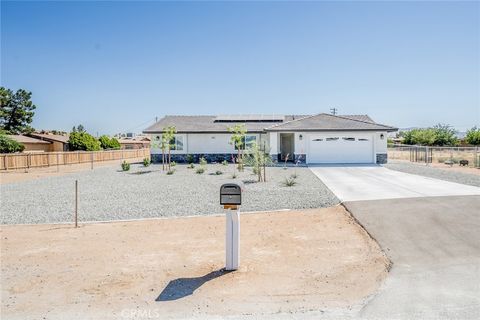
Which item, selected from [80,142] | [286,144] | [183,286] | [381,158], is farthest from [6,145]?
[183,286]

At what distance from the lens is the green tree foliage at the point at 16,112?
4953 centimetres

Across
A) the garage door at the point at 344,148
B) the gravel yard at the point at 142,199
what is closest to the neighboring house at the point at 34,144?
the gravel yard at the point at 142,199

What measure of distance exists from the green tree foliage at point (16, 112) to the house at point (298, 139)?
105ft

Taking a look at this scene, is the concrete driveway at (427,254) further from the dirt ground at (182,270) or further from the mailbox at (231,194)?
the mailbox at (231,194)

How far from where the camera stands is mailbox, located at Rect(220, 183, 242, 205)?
565cm

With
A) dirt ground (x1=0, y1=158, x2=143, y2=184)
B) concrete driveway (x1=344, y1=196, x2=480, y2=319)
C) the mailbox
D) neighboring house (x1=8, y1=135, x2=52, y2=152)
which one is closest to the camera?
concrete driveway (x1=344, y1=196, x2=480, y2=319)

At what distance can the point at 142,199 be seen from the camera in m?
12.7

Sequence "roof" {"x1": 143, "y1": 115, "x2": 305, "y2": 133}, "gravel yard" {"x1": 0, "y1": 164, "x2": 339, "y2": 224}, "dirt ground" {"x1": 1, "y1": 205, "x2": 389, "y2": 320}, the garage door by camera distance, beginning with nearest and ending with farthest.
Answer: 1. "dirt ground" {"x1": 1, "y1": 205, "x2": 389, "y2": 320}
2. "gravel yard" {"x1": 0, "y1": 164, "x2": 339, "y2": 224}
3. the garage door
4. "roof" {"x1": 143, "y1": 115, "x2": 305, "y2": 133}

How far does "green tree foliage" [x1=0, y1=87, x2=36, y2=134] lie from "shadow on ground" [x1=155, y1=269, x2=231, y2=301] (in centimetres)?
5363

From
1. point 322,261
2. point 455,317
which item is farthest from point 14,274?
point 455,317

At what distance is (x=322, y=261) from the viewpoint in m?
6.04

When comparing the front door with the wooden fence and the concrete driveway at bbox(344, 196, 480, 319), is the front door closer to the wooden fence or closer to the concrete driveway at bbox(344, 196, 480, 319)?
the wooden fence

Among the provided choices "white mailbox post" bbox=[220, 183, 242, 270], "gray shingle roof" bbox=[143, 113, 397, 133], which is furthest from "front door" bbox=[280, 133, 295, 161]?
"white mailbox post" bbox=[220, 183, 242, 270]

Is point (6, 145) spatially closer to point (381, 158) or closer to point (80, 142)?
point (80, 142)
